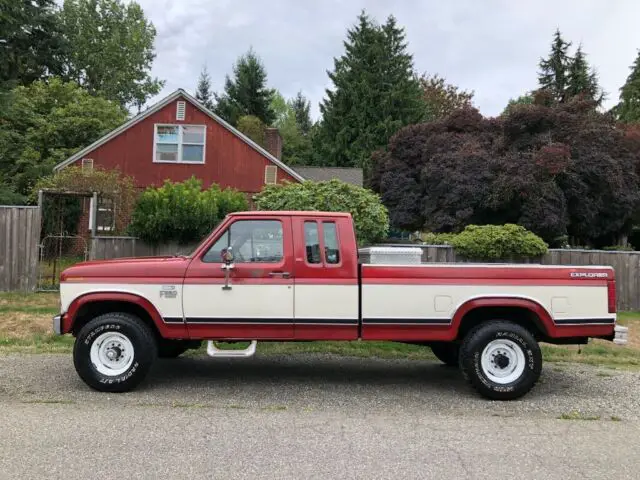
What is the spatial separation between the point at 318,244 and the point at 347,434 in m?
2.17

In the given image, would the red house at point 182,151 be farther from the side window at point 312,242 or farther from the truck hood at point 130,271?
the truck hood at point 130,271

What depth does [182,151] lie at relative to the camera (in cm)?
2556

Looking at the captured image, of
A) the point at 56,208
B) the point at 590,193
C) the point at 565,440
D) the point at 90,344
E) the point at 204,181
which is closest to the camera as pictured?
the point at 565,440

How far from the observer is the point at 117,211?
19.4 m

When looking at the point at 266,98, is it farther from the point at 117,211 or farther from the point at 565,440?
the point at 565,440

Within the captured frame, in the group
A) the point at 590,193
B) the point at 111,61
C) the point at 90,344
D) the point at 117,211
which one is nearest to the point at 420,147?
the point at 590,193

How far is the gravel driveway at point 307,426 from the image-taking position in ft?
14.6

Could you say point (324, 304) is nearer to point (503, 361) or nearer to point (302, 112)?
point (503, 361)

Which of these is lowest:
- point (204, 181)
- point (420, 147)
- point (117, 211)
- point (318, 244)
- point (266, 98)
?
point (318, 244)

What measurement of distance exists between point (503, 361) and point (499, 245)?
350 inches

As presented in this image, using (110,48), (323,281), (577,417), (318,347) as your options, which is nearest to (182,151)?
(318,347)

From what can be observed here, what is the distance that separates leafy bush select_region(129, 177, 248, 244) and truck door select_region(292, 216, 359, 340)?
9.19 meters

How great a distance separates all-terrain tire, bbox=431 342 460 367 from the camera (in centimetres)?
778

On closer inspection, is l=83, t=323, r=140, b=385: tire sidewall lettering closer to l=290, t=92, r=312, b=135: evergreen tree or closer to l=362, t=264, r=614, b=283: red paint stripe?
l=362, t=264, r=614, b=283: red paint stripe
